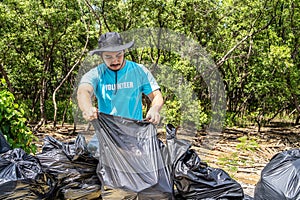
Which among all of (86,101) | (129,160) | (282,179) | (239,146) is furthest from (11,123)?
(239,146)

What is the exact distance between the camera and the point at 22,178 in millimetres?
2531

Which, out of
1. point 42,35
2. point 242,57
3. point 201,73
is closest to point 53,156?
point 201,73

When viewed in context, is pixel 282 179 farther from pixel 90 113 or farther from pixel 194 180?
pixel 90 113

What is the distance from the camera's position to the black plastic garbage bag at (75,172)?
111 inches

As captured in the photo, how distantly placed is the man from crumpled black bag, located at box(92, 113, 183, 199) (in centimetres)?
9

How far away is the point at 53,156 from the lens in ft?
9.80

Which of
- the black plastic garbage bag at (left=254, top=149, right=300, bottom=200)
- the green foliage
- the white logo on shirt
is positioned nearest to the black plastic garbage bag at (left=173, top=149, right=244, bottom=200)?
the black plastic garbage bag at (left=254, top=149, right=300, bottom=200)

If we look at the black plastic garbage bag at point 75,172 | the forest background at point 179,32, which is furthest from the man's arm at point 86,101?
the forest background at point 179,32

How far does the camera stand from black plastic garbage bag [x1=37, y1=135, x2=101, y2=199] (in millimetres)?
2822

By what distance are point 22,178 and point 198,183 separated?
1333 millimetres

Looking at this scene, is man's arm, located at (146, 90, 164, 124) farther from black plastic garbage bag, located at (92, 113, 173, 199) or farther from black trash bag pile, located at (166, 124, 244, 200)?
black trash bag pile, located at (166, 124, 244, 200)

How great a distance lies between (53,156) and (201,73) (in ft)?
13.9

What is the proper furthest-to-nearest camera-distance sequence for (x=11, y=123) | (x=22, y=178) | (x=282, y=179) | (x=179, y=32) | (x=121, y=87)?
1. (x=179, y=32)
2. (x=11, y=123)
3. (x=282, y=179)
4. (x=22, y=178)
5. (x=121, y=87)

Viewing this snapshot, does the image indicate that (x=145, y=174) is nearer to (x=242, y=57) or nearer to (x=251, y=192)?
(x=251, y=192)
